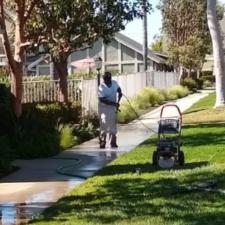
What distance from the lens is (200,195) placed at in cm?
929

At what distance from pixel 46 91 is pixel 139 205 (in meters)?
12.8

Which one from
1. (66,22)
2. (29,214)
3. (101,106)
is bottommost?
(29,214)

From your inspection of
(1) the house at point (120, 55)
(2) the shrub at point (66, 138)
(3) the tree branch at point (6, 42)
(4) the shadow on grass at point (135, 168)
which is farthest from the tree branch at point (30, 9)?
(1) the house at point (120, 55)

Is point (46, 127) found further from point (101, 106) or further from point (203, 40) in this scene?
point (203, 40)

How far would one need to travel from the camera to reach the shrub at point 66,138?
16094 mm

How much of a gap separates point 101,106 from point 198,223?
27.2 feet

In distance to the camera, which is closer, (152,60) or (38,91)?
(38,91)

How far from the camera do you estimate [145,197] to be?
30.6ft

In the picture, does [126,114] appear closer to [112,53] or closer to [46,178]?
[46,178]

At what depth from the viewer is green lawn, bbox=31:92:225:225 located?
809 centimetres

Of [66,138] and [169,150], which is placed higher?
[169,150]

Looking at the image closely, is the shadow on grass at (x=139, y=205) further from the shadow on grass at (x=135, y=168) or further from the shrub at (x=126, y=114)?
the shrub at (x=126, y=114)

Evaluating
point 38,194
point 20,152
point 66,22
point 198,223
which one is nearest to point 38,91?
point 66,22

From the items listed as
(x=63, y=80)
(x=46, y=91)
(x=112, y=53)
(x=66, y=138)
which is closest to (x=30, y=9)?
(x=66, y=138)
